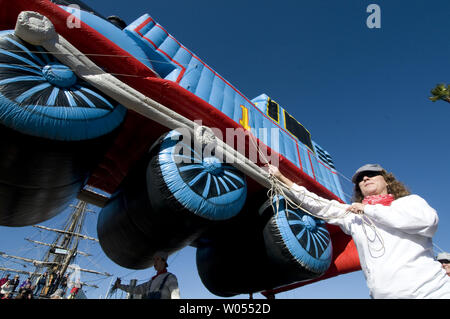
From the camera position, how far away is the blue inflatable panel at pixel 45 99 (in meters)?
1.83

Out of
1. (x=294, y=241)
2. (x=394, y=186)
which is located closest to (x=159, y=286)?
(x=294, y=241)

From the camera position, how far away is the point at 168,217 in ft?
7.66

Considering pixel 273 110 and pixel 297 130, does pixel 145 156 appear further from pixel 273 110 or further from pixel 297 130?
pixel 297 130

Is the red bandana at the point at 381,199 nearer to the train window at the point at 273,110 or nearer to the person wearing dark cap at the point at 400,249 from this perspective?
the person wearing dark cap at the point at 400,249

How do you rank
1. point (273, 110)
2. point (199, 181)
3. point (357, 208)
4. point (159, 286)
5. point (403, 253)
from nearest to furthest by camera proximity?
point (403, 253) < point (357, 208) < point (199, 181) < point (159, 286) < point (273, 110)

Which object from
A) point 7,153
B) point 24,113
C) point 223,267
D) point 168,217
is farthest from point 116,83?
point 223,267

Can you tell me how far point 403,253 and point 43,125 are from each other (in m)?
2.38

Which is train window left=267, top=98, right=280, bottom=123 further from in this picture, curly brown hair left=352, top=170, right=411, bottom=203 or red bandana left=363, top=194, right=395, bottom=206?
red bandana left=363, top=194, right=395, bottom=206

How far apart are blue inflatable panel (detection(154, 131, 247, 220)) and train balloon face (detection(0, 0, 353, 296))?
11mm

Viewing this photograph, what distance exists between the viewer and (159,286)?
8.46 ft

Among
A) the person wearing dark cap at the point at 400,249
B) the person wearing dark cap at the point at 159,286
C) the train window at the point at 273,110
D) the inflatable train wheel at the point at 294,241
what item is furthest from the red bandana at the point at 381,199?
the train window at the point at 273,110

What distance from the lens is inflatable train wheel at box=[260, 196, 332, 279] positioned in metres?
2.93

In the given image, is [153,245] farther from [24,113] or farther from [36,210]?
[24,113]

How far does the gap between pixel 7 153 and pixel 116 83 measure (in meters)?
0.98
